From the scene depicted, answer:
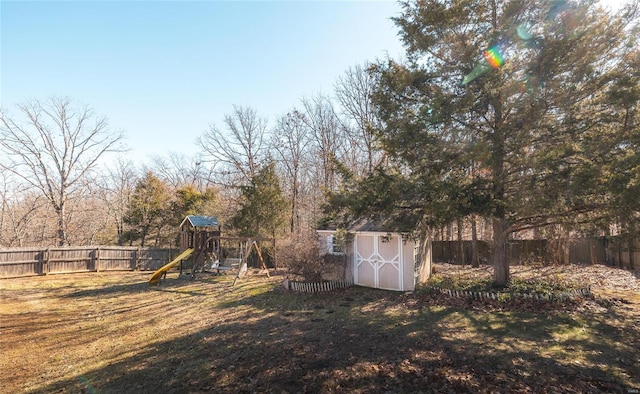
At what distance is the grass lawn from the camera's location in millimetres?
4738

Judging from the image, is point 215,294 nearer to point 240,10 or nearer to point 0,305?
point 0,305

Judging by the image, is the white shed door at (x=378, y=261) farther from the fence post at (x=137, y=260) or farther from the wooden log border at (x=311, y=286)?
the fence post at (x=137, y=260)

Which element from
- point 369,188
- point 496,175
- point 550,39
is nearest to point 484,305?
point 496,175

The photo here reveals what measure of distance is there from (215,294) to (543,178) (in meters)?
11.3

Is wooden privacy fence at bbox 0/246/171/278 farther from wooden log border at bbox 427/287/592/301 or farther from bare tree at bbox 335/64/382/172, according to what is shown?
wooden log border at bbox 427/287/592/301

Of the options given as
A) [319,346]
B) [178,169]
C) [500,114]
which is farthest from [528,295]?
[178,169]

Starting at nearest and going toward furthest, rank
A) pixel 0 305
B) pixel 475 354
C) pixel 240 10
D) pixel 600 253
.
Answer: pixel 475 354 < pixel 0 305 < pixel 240 10 < pixel 600 253

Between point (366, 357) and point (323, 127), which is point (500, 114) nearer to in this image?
point (366, 357)

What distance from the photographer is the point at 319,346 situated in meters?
6.23

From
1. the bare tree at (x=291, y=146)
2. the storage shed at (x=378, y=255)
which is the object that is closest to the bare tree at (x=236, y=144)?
the bare tree at (x=291, y=146)

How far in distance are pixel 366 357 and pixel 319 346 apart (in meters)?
1.07

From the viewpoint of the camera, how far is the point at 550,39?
25.2 feet

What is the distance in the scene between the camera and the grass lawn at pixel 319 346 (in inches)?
187

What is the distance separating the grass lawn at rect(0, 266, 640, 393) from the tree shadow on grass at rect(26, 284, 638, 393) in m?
0.03
